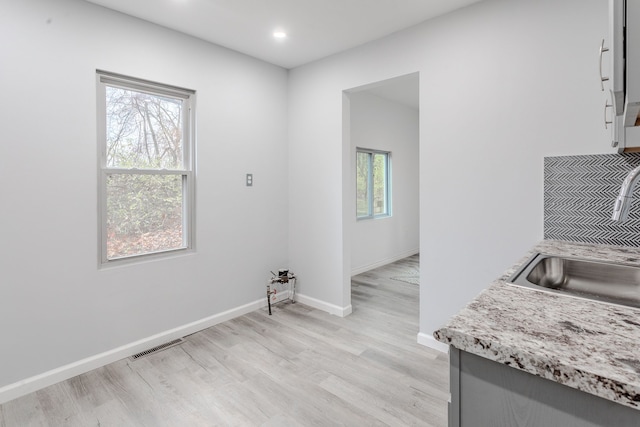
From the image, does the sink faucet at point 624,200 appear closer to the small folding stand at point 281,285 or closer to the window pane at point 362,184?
the small folding stand at point 281,285

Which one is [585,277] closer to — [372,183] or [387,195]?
[372,183]

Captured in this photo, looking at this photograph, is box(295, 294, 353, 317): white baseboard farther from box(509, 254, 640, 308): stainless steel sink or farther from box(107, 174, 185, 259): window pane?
box(509, 254, 640, 308): stainless steel sink

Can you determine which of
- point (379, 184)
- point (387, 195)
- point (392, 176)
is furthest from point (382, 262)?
point (392, 176)

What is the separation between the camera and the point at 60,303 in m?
2.27

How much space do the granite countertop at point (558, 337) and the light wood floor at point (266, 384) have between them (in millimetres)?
1251

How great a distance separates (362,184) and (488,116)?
2942 millimetres

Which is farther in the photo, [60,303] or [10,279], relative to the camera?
[60,303]

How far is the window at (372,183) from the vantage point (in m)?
5.17

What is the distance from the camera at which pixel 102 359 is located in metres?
2.44

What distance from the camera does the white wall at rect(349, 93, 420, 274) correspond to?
16.1ft

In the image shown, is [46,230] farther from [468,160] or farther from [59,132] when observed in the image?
[468,160]

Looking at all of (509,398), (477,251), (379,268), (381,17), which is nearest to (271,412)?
(509,398)

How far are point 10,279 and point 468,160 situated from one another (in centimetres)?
317

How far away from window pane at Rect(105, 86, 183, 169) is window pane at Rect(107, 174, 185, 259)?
0.13 meters
